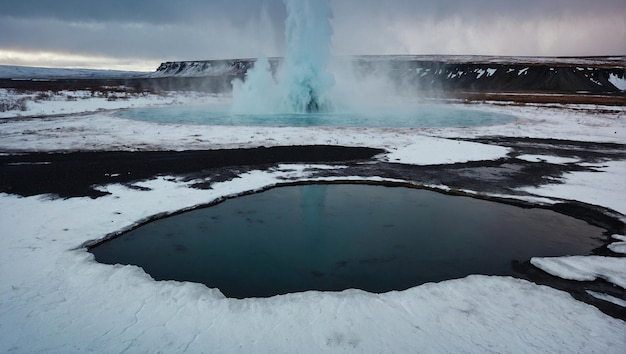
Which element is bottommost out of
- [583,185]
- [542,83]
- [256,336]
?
[256,336]

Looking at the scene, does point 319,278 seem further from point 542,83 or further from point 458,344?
point 542,83

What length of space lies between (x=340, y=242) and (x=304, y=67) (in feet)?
88.7

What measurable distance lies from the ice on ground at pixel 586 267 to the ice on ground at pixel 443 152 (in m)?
7.69

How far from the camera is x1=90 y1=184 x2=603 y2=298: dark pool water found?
254 inches

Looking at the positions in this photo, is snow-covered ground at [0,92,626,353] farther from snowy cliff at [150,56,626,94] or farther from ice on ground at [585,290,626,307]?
snowy cliff at [150,56,626,94]

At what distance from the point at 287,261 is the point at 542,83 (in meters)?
91.7

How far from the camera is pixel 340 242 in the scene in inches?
307

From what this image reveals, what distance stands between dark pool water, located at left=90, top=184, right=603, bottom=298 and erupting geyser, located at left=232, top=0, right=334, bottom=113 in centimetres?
2385

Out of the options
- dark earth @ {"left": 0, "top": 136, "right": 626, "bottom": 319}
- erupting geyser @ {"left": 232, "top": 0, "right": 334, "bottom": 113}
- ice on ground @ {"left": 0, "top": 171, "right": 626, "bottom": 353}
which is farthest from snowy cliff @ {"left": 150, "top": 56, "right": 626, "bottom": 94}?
ice on ground @ {"left": 0, "top": 171, "right": 626, "bottom": 353}

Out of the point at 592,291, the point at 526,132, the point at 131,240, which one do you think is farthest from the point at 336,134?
the point at 592,291

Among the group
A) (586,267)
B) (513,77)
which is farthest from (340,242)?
(513,77)

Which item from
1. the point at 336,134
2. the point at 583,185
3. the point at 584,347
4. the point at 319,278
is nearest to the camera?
the point at 584,347

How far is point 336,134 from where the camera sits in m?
21.0

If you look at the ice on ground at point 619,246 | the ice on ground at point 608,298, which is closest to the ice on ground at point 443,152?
the ice on ground at point 619,246
